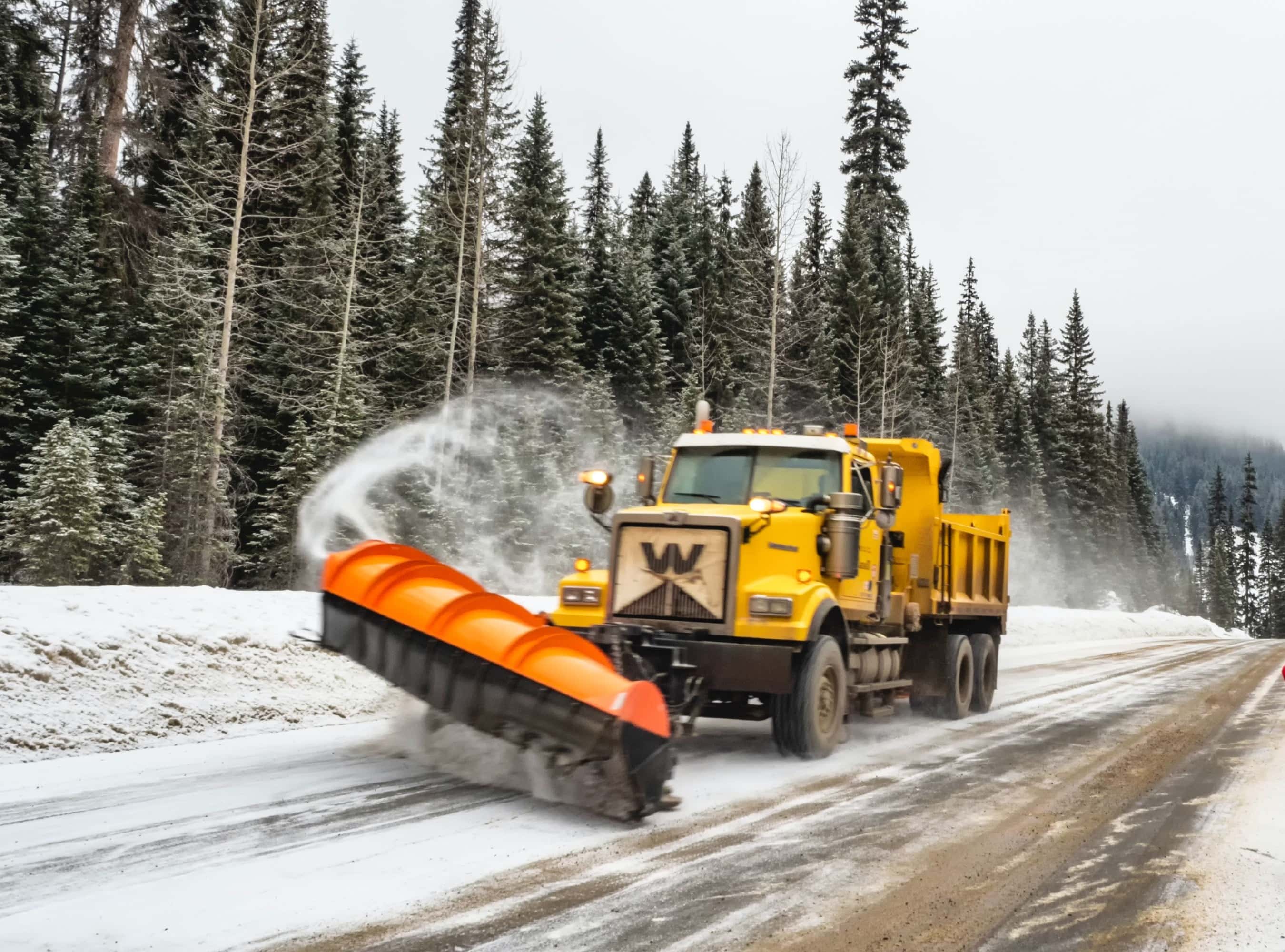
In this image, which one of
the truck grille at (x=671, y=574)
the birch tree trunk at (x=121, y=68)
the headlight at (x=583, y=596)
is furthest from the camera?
the birch tree trunk at (x=121, y=68)

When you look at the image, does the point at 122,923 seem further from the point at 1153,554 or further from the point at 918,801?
the point at 1153,554

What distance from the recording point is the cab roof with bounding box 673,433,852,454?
9.21m

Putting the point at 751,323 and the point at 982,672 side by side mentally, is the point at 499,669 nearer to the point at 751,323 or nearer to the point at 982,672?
the point at 982,672

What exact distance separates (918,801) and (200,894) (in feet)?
Result: 14.5

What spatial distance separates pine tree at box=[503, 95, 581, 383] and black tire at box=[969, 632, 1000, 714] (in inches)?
926

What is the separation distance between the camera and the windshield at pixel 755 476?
29.6 feet

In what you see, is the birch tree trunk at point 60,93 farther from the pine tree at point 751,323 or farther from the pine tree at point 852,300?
the pine tree at point 852,300

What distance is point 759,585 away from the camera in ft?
26.6

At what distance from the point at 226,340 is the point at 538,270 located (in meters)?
16.0

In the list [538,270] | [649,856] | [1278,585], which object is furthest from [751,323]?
[1278,585]

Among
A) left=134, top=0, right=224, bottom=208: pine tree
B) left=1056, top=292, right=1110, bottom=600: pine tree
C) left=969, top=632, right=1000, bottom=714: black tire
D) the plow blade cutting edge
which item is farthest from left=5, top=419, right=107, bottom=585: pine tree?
left=1056, top=292, right=1110, bottom=600: pine tree

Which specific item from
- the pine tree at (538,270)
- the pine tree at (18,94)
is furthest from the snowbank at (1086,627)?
A: the pine tree at (18,94)

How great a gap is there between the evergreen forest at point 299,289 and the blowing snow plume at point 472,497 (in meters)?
0.64

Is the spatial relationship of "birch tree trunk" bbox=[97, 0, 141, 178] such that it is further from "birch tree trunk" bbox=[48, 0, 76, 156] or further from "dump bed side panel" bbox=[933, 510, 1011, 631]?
"dump bed side panel" bbox=[933, 510, 1011, 631]
